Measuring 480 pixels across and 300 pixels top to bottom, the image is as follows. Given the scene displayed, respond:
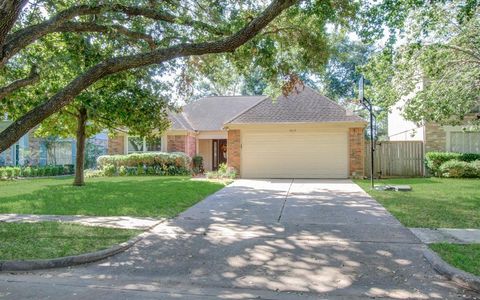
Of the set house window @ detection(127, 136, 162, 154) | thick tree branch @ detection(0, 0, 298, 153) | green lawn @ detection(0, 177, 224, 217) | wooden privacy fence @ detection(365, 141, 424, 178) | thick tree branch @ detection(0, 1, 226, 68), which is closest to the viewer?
thick tree branch @ detection(0, 0, 298, 153)

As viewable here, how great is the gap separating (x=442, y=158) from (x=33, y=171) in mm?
21809

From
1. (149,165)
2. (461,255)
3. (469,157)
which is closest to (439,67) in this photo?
(469,157)

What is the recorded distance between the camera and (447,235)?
23.3ft

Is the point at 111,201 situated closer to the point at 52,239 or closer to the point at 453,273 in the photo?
the point at 52,239

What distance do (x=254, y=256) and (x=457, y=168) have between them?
1624 centimetres

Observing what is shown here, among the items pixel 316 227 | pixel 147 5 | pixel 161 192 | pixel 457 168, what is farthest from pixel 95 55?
pixel 457 168

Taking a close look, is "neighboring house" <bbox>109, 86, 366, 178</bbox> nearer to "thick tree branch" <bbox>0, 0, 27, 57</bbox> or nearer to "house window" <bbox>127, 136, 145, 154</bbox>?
"house window" <bbox>127, 136, 145, 154</bbox>

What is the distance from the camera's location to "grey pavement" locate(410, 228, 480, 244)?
668cm

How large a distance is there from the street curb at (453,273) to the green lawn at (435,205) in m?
2.38

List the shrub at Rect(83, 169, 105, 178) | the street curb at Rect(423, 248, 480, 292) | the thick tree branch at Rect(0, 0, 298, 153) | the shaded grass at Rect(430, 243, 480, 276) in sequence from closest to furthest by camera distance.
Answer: the street curb at Rect(423, 248, 480, 292)
the shaded grass at Rect(430, 243, 480, 276)
the thick tree branch at Rect(0, 0, 298, 153)
the shrub at Rect(83, 169, 105, 178)

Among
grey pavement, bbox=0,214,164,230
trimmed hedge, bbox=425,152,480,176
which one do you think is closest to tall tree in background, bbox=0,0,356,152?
grey pavement, bbox=0,214,164,230

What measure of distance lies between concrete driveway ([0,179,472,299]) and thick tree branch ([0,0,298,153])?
2.17m

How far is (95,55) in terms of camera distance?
11.6 m

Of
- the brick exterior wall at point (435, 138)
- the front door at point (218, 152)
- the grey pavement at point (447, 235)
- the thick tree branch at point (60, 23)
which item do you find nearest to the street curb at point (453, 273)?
the grey pavement at point (447, 235)
